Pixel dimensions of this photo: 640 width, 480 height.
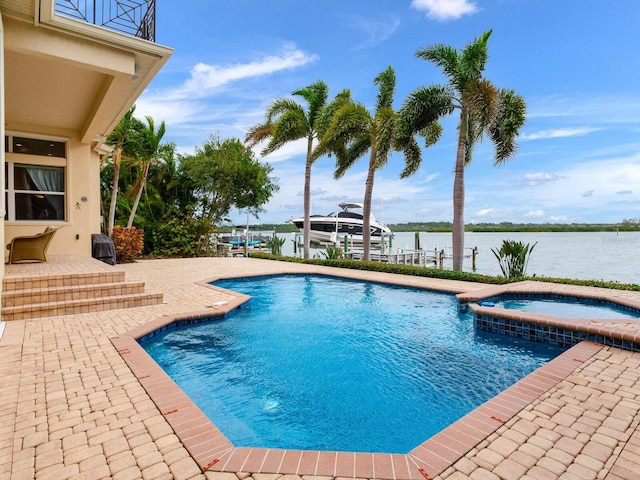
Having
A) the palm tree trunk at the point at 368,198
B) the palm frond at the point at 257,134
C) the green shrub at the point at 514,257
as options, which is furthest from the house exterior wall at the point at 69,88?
the green shrub at the point at 514,257

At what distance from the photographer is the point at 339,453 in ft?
7.93

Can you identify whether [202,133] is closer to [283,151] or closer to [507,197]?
[283,151]

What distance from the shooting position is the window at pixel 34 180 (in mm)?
9055

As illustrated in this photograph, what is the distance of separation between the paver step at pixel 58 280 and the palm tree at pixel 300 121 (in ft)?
32.6

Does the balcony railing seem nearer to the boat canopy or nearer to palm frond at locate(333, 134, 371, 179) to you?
palm frond at locate(333, 134, 371, 179)

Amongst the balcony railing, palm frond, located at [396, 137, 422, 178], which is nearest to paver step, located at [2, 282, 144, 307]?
the balcony railing

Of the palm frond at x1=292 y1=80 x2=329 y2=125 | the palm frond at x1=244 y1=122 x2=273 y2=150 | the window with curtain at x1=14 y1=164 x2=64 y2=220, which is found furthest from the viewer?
the palm frond at x1=244 y1=122 x2=273 y2=150

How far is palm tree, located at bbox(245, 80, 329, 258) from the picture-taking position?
51.8ft

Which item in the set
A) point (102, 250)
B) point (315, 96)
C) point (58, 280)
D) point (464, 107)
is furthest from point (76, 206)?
point (464, 107)

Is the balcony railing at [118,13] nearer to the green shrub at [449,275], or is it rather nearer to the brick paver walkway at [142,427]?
the brick paver walkway at [142,427]

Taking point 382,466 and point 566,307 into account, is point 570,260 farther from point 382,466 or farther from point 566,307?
point 382,466

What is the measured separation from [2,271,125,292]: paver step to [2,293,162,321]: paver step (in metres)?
0.36

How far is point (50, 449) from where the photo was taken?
2.38 metres

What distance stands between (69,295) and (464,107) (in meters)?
11.5
